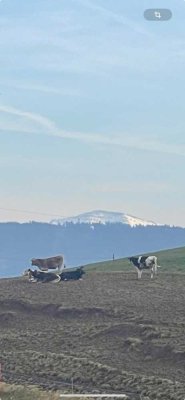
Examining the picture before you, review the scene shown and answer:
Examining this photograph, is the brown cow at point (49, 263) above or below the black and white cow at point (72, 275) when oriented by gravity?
below

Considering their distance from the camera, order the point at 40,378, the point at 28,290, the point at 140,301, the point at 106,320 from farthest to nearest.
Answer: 1. the point at 28,290
2. the point at 140,301
3. the point at 106,320
4. the point at 40,378

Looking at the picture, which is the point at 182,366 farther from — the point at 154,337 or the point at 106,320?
the point at 106,320

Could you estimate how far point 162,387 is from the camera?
27531 millimetres

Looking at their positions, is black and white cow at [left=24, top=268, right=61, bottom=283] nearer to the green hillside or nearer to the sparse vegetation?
the sparse vegetation

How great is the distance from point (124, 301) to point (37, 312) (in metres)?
3.81

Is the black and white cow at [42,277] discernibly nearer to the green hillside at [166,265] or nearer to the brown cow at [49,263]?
the brown cow at [49,263]

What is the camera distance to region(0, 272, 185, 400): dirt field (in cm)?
2958

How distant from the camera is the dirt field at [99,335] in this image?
29578 mm

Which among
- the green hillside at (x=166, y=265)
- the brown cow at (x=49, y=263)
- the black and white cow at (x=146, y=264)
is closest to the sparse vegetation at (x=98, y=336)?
the black and white cow at (x=146, y=264)

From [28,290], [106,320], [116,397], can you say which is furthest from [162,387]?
[28,290]

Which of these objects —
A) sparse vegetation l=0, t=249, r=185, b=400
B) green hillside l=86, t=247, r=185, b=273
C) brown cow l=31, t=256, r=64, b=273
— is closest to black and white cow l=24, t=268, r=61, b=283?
sparse vegetation l=0, t=249, r=185, b=400

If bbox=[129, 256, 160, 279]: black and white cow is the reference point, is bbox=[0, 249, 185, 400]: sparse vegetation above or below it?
above

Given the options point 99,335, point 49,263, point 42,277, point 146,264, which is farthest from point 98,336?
point 49,263

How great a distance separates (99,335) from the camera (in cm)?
3734
